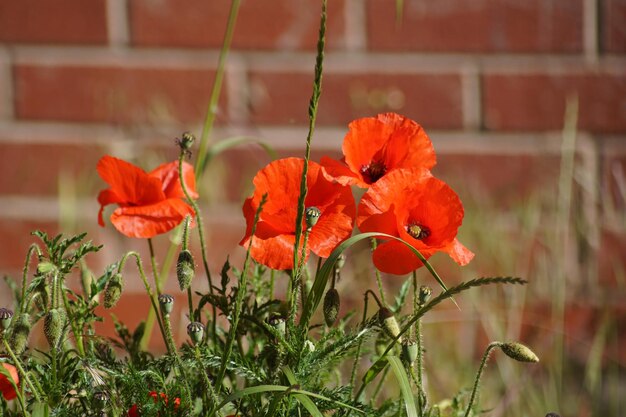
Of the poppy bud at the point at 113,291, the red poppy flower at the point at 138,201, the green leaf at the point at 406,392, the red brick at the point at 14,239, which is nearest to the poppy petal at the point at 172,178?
the red poppy flower at the point at 138,201

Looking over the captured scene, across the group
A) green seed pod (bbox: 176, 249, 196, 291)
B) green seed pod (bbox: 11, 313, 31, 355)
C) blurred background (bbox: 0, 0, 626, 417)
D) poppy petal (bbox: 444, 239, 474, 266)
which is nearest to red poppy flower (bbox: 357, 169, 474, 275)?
poppy petal (bbox: 444, 239, 474, 266)

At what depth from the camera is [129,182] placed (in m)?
0.63

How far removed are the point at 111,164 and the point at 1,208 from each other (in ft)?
2.81

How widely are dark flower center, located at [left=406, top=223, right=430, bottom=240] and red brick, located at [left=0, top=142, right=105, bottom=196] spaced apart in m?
0.87

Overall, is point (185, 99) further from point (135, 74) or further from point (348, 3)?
point (348, 3)

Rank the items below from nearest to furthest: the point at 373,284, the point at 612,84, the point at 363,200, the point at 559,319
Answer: the point at 363,200 < the point at 559,319 < the point at 373,284 < the point at 612,84

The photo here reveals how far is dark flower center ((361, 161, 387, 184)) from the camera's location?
619mm

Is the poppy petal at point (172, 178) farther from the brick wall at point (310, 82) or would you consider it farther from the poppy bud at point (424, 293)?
the brick wall at point (310, 82)

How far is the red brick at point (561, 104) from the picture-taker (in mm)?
1362

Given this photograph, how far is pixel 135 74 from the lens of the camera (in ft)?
4.52

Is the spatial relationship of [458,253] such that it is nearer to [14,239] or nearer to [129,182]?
[129,182]

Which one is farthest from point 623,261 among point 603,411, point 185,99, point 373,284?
point 185,99

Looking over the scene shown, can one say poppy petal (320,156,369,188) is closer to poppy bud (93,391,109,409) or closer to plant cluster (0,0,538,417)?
→ plant cluster (0,0,538,417)

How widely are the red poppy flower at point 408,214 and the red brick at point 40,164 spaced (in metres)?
0.89
